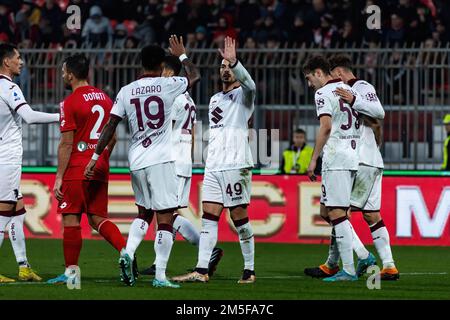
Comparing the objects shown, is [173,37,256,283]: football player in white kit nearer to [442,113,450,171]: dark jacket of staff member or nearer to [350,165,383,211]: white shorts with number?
[350,165,383,211]: white shorts with number

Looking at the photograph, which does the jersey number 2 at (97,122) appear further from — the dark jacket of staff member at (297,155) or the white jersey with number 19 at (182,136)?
the dark jacket of staff member at (297,155)

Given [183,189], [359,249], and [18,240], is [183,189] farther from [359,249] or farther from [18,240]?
[359,249]

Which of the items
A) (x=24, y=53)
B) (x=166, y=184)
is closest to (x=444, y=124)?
(x=24, y=53)

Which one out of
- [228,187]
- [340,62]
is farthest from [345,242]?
[340,62]

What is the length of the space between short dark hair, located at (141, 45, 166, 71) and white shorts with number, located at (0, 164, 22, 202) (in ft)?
6.24

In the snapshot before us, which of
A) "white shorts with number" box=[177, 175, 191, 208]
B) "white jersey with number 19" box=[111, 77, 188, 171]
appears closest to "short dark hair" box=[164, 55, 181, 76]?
"white shorts with number" box=[177, 175, 191, 208]

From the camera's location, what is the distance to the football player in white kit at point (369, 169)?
13273 millimetres

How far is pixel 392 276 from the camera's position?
42.9 ft

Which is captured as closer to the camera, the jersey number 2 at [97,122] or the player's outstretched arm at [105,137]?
the player's outstretched arm at [105,137]

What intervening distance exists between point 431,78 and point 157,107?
8.80 m

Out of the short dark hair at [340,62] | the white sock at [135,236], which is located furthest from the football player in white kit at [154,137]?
the short dark hair at [340,62]

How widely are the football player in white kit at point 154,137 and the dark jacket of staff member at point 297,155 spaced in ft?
26.8

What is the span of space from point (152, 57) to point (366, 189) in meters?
3.10

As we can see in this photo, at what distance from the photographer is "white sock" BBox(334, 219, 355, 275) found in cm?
1280
